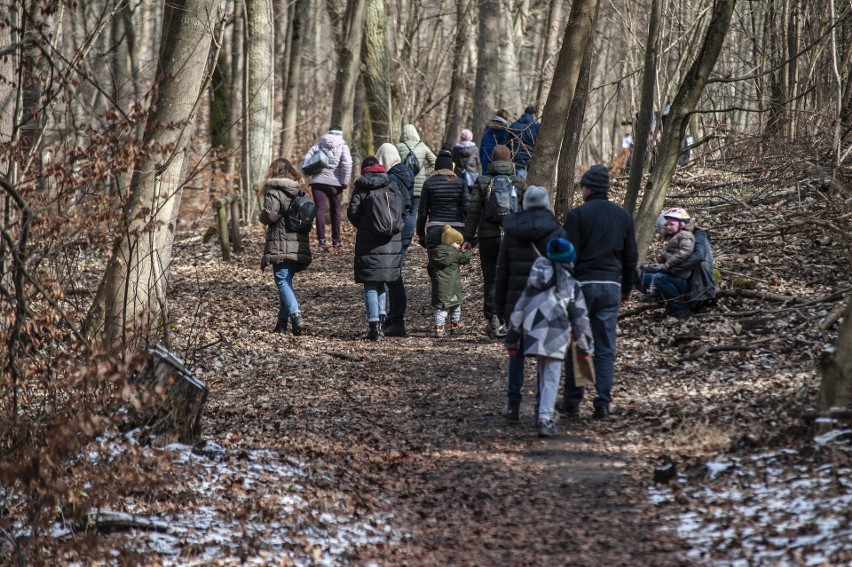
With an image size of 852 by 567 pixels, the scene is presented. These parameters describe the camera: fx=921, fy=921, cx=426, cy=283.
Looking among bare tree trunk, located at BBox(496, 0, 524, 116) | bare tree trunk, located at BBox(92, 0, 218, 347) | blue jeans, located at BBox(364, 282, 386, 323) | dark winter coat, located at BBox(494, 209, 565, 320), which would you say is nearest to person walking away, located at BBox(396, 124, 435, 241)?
bare tree trunk, located at BBox(496, 0, 524, 116)

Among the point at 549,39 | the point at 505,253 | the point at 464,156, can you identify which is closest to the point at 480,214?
the point at 505,253

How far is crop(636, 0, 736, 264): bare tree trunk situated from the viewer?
1066cm

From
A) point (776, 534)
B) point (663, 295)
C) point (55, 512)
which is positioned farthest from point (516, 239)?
point (55, 512)

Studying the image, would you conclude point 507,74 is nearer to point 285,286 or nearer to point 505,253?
point 285,286

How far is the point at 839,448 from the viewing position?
5660mm

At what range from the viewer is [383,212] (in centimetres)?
1130

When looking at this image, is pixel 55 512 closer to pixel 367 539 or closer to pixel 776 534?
pixel 367 539

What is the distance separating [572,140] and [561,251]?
23.0ft

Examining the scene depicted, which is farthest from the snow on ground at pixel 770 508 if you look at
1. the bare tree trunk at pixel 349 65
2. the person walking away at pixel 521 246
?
the bare tree trunk at pixel 349 65

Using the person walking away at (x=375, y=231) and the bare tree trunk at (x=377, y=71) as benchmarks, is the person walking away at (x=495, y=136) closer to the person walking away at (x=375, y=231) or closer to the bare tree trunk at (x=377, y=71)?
the bare tree trunk at (x=377, y=71)

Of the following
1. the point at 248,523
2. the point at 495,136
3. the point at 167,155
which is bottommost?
the point at 248,523

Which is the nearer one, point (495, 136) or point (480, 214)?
point (480, 214)

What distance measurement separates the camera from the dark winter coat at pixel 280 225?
447 inches

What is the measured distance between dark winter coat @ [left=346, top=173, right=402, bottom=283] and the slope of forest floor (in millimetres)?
877
